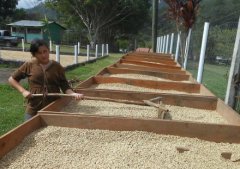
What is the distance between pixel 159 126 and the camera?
10.8ft

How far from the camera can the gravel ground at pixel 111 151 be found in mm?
2625

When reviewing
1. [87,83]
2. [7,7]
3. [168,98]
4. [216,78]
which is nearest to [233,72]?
[168,98]

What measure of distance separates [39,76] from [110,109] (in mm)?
954

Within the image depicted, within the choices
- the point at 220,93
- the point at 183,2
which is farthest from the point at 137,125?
the point at 183,2

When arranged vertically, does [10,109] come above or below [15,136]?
below

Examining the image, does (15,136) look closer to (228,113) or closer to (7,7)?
(228,113)

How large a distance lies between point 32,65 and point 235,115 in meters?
2.23

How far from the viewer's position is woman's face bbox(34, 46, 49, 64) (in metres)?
3.79

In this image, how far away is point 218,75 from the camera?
8633mm

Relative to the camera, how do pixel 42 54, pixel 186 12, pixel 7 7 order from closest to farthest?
pixel 42 54, pixel 186 12, pixel 7 7

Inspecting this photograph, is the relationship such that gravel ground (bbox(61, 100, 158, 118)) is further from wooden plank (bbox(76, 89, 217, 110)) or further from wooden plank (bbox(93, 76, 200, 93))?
wooden plank (bbox(93, 76, 200, 93))

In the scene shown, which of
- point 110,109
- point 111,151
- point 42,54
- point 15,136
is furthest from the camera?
point 110,109

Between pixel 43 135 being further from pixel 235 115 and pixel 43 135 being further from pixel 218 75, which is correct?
pixel 218 75

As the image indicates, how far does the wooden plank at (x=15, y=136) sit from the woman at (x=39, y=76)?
2.28 feet
